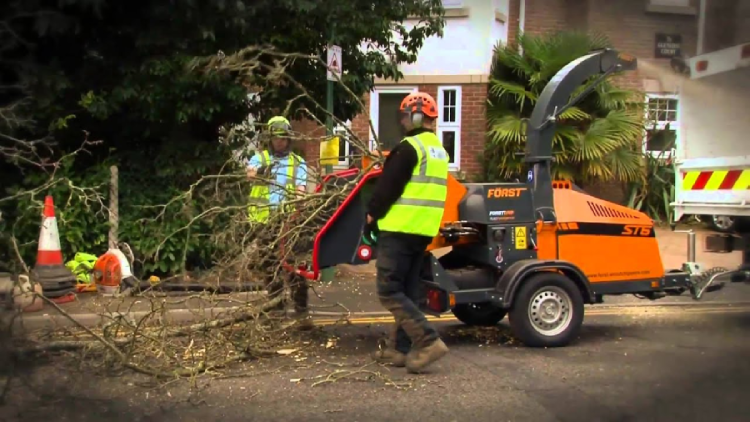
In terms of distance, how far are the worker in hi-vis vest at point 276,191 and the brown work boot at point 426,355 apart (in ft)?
4.36

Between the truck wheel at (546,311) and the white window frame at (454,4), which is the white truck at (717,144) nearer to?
the truck wheel at (546,311)

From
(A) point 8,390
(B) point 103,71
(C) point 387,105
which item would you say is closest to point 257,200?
(A) point 8,390

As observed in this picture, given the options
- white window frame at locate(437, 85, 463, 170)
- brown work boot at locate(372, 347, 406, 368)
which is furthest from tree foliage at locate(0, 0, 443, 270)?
white window frame at locate(437, 85, 463, 170)

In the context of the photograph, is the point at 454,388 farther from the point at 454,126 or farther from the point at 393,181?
the point at 454,126

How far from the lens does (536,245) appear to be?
6098 mm

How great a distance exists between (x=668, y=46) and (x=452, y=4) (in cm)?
461

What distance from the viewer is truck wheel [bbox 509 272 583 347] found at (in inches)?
233

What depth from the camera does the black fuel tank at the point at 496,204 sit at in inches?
233

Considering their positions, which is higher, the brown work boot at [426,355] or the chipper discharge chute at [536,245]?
the chipper discharge chute at [536,245]

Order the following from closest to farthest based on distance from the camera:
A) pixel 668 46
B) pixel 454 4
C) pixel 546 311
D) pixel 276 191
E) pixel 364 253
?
pixel 668 46 < pixel 364 253 < pixel 546 311 < pixel 276 191 < pixel 454 4

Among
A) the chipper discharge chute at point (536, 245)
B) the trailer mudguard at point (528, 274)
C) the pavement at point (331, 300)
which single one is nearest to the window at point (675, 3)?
the chipper discharge chute at point (536, 245)

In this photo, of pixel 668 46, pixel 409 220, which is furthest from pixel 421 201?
pixel 668 46

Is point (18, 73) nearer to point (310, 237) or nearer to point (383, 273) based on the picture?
point (383, 273)

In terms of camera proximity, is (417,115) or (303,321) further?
(303,321)
